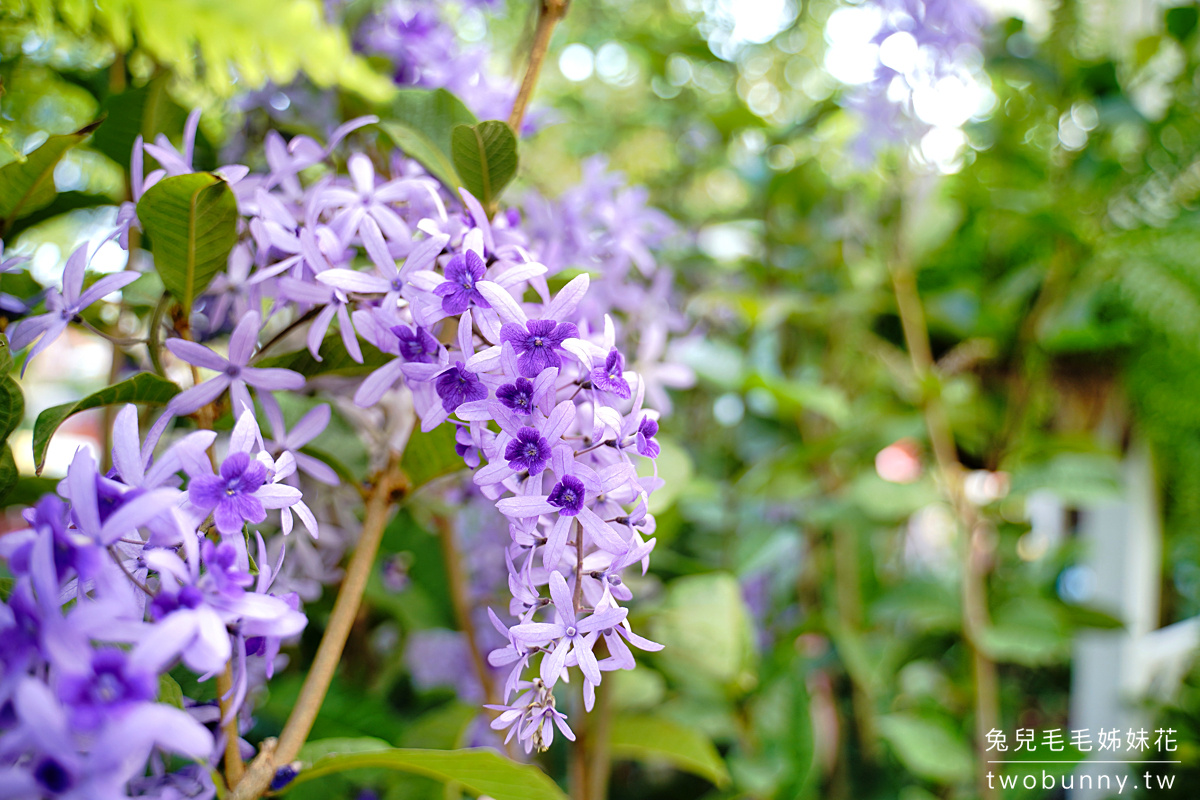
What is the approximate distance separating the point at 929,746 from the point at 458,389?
81 centimetres

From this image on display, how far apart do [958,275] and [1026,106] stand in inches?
10.7

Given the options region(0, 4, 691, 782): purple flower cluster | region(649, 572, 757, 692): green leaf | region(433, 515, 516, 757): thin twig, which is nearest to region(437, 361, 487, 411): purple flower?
region(0, 4, 691, 782): purple flower cluster

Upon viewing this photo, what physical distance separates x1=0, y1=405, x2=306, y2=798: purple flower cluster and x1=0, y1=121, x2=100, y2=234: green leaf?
0.17m

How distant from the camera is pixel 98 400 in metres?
0.33

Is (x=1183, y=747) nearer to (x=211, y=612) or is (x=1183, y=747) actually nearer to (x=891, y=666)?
(x=891, y=666)

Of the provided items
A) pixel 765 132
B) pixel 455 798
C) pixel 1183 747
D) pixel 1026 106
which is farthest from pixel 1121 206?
pixel 455 798

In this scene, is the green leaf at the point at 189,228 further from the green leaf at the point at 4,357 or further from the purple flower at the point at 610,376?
the purple flower at the point at 610,376

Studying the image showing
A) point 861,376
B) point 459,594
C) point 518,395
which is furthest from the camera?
point 861,376

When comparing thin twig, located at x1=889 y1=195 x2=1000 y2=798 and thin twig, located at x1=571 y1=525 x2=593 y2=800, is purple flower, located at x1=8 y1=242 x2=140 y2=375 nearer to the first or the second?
thin twig, located at x1=571 y1=525 x2=593 y2=800

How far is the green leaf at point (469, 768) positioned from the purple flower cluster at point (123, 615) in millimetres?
55

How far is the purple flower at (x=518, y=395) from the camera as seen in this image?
0.94 feet

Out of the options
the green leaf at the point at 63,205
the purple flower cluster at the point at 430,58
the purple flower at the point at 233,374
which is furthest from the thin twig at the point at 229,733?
the purple flower cluster at the point at 430,58

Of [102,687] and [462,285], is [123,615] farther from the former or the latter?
[462,285]

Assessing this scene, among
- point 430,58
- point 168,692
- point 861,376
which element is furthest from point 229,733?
point 861,376
